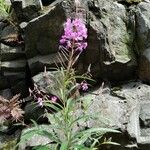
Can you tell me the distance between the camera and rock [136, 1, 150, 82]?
17.9 feet

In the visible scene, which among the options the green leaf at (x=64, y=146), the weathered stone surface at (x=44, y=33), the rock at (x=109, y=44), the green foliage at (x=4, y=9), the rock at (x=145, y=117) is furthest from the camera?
the green foliage at (x=4, y=9)

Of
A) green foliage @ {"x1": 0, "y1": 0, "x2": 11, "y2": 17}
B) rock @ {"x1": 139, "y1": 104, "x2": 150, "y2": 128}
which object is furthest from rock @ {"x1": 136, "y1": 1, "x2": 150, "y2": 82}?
green foliage @ {"x1": 0, "y1": 0, "x2": 11, "y2": 17}

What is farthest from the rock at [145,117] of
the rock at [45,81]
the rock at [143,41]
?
the rock at [45,81]

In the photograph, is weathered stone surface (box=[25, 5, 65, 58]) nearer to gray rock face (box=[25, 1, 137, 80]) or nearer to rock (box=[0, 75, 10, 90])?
gray rock face (box=[25, 1, 137, 80])

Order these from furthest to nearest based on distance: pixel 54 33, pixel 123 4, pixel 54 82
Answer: pixel 123 4 < pixel 54 33 < pixel 54 82

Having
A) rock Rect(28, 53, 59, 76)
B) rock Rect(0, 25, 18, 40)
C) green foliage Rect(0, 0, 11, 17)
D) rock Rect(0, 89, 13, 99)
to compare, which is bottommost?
rock Rect(0, 89, 13, 99)

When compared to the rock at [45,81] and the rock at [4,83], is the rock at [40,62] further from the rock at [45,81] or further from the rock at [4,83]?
the rock at [4,83]

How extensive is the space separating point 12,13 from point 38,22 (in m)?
0.98

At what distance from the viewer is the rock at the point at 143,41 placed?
17.9 feet

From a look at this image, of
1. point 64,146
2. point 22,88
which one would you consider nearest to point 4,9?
point 22,88

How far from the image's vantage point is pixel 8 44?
595cm

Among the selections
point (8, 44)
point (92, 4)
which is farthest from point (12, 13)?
point (92, 4)

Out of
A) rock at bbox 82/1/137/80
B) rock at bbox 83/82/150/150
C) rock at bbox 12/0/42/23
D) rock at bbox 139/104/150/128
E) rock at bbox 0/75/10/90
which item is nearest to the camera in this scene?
rock at bbox 83/82/150/150

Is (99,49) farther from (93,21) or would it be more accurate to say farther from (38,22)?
(38,22)
